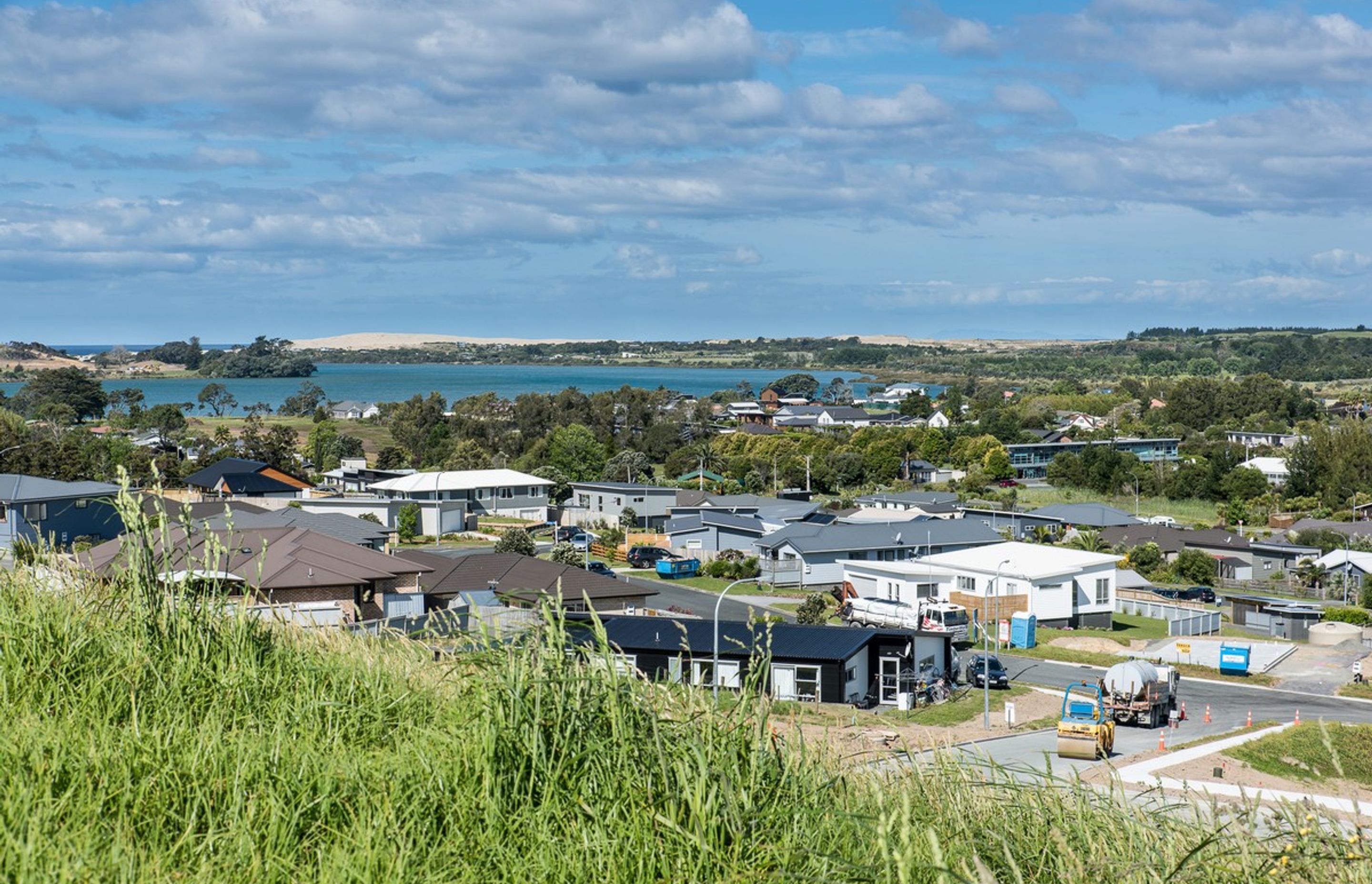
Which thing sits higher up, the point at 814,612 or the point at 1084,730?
the point at 1084,730

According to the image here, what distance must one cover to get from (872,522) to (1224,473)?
1436 inches

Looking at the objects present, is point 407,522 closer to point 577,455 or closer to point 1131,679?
point 577,455

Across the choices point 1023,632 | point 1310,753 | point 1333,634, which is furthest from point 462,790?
point 1333,634

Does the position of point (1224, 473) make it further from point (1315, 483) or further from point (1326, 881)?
point (1326, 881)

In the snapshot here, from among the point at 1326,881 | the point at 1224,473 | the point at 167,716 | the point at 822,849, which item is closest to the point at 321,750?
the point at 167,716

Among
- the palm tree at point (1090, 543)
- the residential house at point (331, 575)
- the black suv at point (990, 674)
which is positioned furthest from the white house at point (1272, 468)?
the residential house at point (331, 575)

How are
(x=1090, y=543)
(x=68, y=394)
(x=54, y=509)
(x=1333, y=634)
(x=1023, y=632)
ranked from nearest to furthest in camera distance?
1. (x=1023, y=632)
2. (x=1333, y=634)
3. (x=54, y=509)
4. (x=1090, y=543)
5. (x=68, y=394)

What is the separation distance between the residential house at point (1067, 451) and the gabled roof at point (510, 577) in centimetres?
5921

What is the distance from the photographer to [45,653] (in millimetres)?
5828

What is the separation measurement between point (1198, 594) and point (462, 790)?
170ft

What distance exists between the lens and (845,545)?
51156 millimetres

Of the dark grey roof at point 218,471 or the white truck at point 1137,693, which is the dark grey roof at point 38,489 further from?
the white truck at point 1137,693

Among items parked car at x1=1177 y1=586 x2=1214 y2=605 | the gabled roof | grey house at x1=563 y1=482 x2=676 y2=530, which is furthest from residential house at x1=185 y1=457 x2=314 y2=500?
parked car at x1=1177 y1=586 x2=1214 y2=605

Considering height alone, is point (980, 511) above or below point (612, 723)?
below
